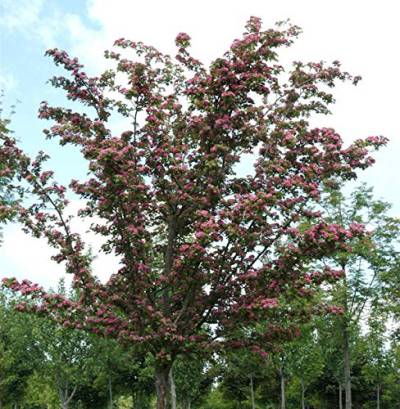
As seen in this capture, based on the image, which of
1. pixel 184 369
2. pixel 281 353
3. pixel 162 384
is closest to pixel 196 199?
pixel 162 384

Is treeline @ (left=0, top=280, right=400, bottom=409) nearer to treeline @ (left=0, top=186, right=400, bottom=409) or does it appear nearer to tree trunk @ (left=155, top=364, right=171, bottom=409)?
treeline @ (left=0, top=186, right=400, bottom=409)

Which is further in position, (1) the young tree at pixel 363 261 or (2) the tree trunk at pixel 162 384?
(1) the young tree at pixel 363 261

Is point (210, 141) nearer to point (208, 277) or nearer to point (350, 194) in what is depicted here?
point (208, 277)

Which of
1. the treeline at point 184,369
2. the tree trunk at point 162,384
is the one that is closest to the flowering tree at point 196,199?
the tree trunk at point 162,384

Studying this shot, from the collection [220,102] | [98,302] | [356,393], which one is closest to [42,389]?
[356,393]

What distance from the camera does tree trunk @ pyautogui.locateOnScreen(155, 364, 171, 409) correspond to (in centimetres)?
1205

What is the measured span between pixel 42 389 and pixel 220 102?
4083 cm

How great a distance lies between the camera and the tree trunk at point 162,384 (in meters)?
12.1

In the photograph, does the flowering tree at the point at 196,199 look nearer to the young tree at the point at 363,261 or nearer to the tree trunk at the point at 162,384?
the tree trunk at the point at 162,384

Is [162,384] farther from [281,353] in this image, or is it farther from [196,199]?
[281,353]

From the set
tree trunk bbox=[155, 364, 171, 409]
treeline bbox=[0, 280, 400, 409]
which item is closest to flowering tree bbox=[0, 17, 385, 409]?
tree trunk bbox=[155, 364, 171, 409]

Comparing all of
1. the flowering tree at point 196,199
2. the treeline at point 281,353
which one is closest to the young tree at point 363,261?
the treeline at point 281,353

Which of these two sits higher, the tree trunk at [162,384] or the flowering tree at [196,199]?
the flowering tree at [196,199]

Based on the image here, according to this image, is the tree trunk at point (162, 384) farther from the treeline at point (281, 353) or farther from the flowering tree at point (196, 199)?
the treeline at point (281, 353)
